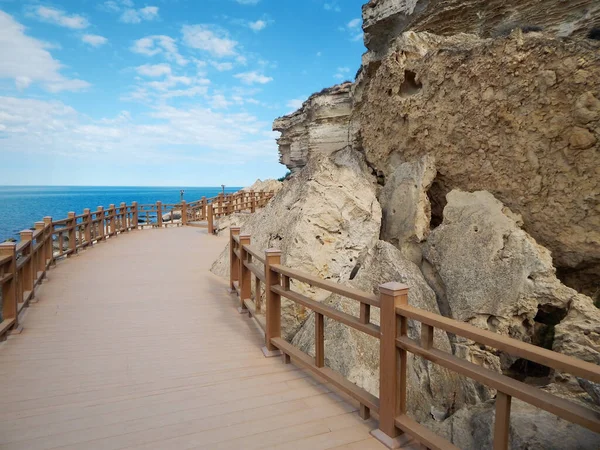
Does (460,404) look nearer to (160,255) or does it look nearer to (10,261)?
(10,261)

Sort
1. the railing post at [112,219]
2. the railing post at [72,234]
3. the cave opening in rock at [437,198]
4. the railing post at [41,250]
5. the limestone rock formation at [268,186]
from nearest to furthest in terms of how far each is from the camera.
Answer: the railing post at [41,250], the cave opening in rock at [437,198], the railing post at [72,234], the railing post at [112,219], the limestone rock formation at [268,186]

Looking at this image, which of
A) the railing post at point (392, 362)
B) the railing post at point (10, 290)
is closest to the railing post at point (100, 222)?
the railing post at point (10, 290)

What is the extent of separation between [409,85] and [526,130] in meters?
3.48

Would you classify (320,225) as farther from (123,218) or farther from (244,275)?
(123,218)

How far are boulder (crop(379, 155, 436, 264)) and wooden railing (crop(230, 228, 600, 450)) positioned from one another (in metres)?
4.82

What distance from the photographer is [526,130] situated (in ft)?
25.0

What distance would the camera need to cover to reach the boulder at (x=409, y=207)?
8578mm

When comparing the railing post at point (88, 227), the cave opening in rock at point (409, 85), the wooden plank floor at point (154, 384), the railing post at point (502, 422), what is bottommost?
the wooden plank floor at point (154, 384)

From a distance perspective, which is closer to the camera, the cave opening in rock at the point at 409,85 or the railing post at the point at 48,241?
the railing post at the point at 48,241

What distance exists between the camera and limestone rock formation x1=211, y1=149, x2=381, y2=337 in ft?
26.0

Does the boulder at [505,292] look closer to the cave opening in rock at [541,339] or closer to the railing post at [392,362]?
the cave opening in rock at [541,339]

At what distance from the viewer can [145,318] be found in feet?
20.3

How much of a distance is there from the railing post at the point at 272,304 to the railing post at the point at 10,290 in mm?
3631

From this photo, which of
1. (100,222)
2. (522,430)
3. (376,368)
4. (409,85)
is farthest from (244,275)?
(100,222)
